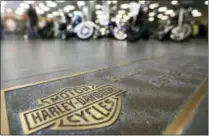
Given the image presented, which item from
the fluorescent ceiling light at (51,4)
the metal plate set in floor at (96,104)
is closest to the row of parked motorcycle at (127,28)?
the fluorescent ceiling light at (51,4)

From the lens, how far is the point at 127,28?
6.21 m

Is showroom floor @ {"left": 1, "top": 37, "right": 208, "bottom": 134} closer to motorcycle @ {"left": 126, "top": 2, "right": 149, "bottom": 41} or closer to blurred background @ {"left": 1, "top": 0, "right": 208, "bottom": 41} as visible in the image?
blurred background @ {"left": 1, "top": 0, "right": 208, "bottom": 41}

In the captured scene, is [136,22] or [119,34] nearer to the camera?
[136,22]

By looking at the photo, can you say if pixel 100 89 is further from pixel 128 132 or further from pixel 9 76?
pixel 9 76

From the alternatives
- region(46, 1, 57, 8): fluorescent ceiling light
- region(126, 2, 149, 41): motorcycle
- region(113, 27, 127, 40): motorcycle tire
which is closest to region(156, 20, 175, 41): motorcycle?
region(126, 2, 149, 41): motorcycle

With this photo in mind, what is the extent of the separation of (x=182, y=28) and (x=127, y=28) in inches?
73.1

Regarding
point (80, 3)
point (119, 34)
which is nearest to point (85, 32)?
point (119, 34)

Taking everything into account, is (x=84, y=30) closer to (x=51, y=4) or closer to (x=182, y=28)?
(x=51, y=4)

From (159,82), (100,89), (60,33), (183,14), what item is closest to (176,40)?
(183,14)

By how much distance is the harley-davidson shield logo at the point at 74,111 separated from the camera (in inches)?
41.7

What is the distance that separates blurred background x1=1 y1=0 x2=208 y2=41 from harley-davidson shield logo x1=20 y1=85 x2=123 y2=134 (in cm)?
360

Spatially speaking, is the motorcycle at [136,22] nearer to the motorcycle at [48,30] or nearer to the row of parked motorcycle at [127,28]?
the row of parked motorcycle at [127,28]

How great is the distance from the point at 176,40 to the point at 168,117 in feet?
19.6

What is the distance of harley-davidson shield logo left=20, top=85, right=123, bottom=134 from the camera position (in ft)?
3.48
